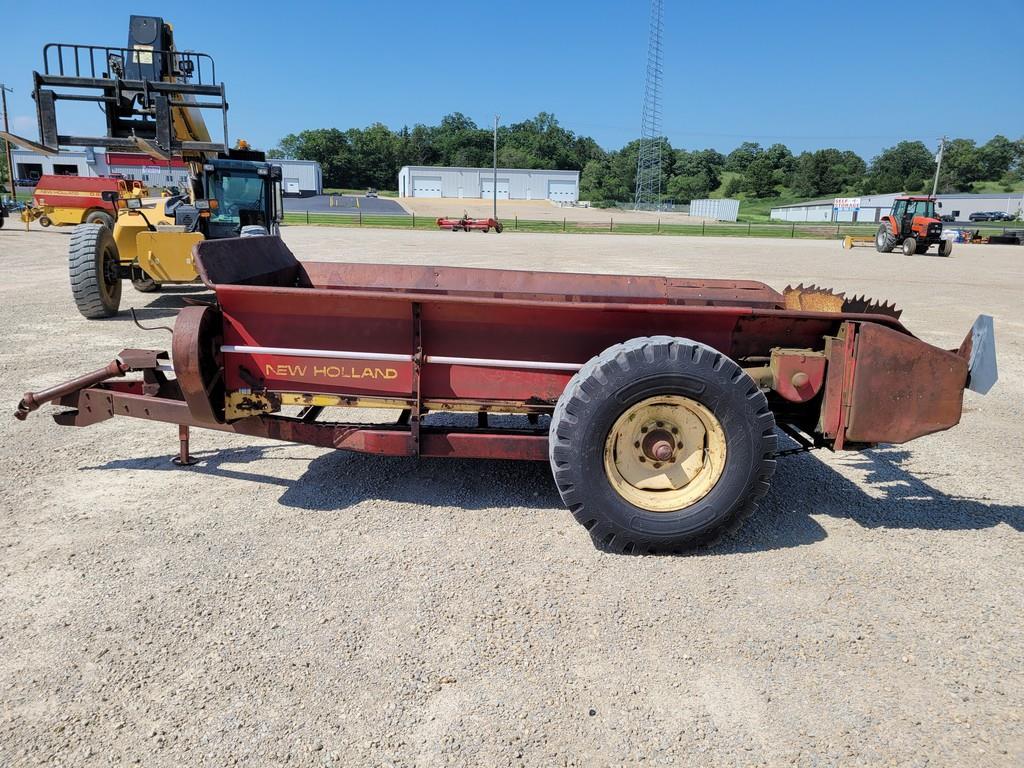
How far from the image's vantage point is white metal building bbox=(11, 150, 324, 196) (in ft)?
211

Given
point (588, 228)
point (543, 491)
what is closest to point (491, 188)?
point (588, 228)

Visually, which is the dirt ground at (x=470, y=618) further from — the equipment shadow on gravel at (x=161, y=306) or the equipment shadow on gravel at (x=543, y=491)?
the equipment shadow on gravel at (x=161, y=306)

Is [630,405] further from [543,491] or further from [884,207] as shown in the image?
[884,207]

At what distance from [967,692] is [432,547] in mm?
2348

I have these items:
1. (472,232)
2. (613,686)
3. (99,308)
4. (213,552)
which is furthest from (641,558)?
(472,232)

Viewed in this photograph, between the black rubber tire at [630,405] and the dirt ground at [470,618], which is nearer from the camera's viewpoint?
the dirt ground at [470,618]

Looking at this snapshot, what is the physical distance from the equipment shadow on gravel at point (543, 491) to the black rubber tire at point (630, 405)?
30 cm

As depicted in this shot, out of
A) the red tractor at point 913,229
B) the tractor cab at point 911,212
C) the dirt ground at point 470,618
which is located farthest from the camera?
the tractor cab at point 911,212

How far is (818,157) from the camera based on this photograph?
10631cm

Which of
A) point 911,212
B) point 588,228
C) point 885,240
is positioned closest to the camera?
point 911,212

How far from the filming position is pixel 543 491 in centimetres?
439

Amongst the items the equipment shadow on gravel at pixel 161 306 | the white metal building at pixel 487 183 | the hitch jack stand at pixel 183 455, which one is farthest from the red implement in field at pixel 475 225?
the white metal building at pixel 487 183

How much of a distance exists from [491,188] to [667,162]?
44601mm

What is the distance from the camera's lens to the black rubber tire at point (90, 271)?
30.8ft
